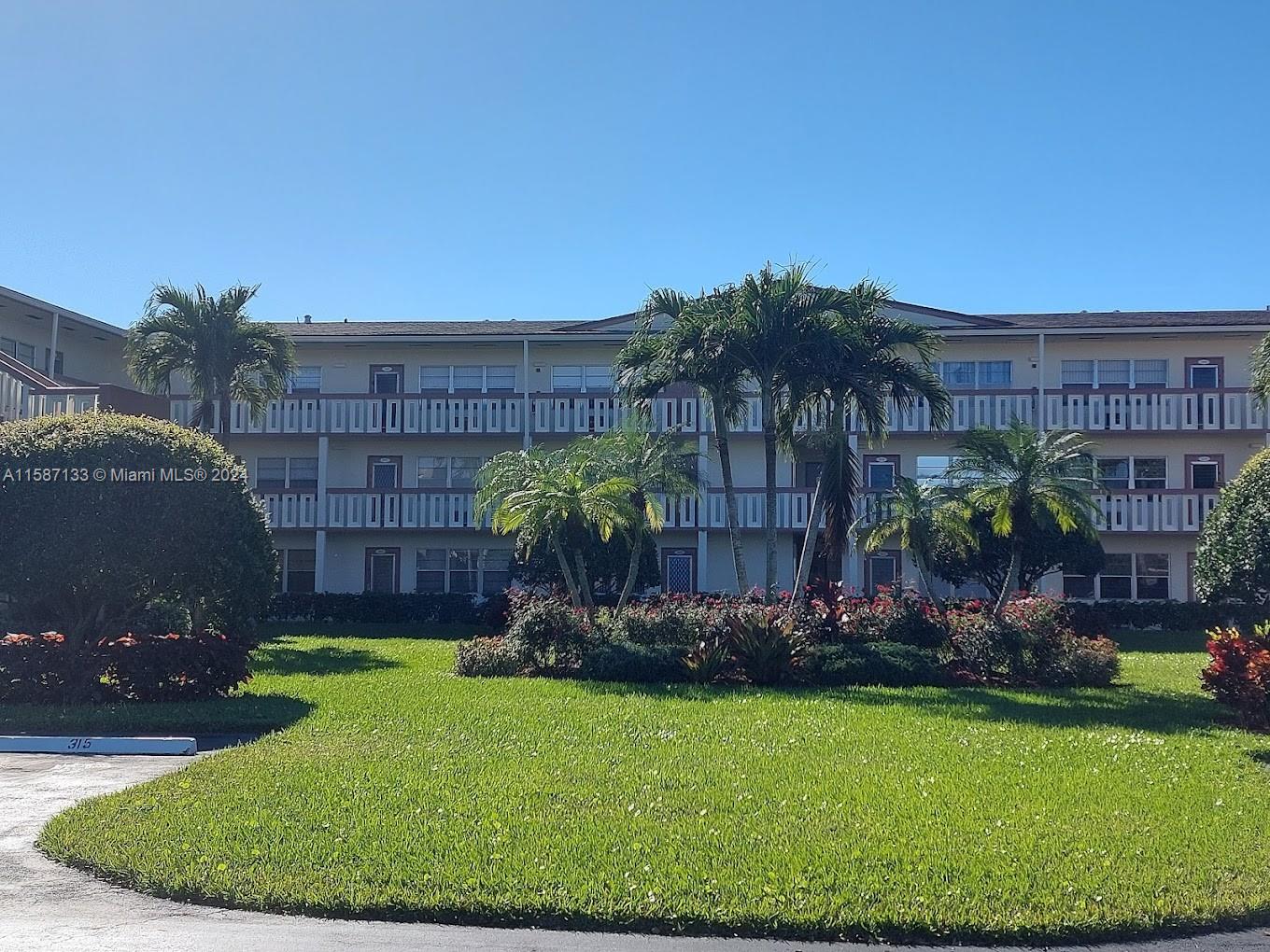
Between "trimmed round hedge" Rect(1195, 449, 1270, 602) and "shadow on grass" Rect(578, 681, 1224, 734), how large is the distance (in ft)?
5.35

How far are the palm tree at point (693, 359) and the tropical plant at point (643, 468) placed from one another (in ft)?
4.51

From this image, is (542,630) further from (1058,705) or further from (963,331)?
(963,331)

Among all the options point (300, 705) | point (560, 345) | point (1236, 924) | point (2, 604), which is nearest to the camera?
point (1236, 924)

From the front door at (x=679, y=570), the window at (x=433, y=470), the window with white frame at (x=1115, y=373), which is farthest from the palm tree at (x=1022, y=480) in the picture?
the window at (x=433, y=470)

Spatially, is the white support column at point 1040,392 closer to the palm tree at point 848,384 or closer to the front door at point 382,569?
the palm tree at point 848,384

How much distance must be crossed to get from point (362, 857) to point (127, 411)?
16.8m

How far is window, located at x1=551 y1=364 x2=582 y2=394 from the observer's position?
32125 mm

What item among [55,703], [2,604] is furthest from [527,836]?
[2,604]

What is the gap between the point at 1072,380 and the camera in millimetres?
30641

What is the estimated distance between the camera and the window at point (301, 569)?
107 feet

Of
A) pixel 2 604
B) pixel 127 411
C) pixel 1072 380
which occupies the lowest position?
pixel 2 604

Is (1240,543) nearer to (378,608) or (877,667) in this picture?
(877,667)

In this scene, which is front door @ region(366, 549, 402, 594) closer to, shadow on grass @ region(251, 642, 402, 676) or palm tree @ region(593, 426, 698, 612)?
shadow on grass @ region(251, 642, 402, 676)

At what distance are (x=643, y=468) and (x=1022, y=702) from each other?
8940 mm
